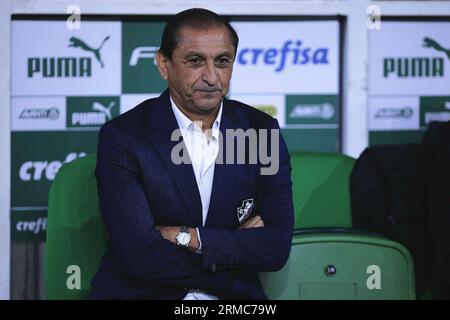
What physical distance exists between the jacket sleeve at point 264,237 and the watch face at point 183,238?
0.04 meters

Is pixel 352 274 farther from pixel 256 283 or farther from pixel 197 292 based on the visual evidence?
pixel 197 292

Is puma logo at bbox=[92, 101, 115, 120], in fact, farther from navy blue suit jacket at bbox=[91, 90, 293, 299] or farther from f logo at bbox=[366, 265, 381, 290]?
f logo at bbox=[366, 265, 381, 290]

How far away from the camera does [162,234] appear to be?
212cm

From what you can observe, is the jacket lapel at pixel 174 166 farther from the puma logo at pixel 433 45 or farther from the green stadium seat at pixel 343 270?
the puma logo at pixel 433 45

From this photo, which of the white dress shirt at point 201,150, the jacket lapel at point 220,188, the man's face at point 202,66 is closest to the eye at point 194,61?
the man's face at point 202,66

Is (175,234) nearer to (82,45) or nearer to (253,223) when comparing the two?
(253,223)

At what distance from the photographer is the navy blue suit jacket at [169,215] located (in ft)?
6.85

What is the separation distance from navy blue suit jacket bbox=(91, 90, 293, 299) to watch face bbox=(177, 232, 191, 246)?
2 centimetres

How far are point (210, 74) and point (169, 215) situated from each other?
41 centimetres

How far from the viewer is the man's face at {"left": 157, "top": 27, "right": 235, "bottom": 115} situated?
2.19 meters

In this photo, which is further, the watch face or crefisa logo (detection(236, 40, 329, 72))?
crefisa logo (detection(236, 40, 329, 72))

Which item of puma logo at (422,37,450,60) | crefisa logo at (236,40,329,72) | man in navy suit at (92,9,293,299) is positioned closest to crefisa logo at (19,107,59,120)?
crefisa logo at (236,40,329,72)
